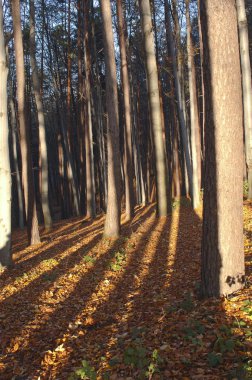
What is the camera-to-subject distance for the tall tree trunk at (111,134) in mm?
11531

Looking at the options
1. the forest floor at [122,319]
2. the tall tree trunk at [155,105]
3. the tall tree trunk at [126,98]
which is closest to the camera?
the forest floor at [122,319]

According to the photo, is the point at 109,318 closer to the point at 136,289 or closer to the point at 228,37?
the point at 136,289

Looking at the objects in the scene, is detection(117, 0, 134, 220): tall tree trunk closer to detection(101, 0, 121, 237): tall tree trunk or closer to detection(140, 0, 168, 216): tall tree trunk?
detection(140, 0, 168, 216): tall tree trunk

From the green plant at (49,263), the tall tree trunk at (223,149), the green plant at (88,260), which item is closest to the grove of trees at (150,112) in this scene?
the tall tree trunk at (223,149)

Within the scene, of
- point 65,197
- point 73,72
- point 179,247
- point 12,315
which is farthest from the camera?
point 65,197

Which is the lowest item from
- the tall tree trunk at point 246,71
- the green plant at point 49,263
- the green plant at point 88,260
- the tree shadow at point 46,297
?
the tree shadow at point 46,297

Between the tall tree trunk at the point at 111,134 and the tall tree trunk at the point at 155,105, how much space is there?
128 inches

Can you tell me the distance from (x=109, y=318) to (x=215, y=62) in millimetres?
3985

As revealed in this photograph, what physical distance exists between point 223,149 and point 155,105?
407 inches

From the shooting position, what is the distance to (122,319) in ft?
18.4

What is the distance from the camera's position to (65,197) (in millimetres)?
31328

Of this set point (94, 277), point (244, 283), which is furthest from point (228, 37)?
point (94, 277)

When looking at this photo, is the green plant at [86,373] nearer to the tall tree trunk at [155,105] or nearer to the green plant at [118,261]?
the green plant at [118,261]

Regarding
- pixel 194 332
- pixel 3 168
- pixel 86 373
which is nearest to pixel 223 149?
pixel 194 332
